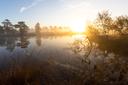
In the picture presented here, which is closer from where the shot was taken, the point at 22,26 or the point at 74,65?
the point at 74,65

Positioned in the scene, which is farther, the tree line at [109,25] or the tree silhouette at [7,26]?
the tree silhouette at [7,26]

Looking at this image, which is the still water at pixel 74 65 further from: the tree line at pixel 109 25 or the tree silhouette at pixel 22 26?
the tree silhouette at pixel 22 26

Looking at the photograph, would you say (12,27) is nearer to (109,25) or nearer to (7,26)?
(7,26)

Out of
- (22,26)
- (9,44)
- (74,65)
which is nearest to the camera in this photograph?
(74,65)

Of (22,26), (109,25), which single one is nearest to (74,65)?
(109,25)

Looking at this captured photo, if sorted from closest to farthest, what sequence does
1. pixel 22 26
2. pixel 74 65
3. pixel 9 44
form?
pixel 74 65
pixel 9 44
pixel 22 26

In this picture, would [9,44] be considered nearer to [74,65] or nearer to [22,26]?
[74,65]

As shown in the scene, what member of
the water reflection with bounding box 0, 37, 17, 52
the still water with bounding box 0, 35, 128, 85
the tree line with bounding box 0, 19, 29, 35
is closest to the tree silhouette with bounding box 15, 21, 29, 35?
the tree line with bounding box 0, 19, 29, 35

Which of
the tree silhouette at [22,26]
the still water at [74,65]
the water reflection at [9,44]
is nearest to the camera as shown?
the still water at [74,65]

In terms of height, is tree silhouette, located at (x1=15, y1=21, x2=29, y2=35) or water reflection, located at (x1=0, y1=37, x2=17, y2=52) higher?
tree silhouette, located at (x1=15, y1=21, x2=29, y2=35)

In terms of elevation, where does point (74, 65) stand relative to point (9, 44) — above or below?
above

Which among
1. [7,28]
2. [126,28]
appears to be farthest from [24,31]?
[126,28]

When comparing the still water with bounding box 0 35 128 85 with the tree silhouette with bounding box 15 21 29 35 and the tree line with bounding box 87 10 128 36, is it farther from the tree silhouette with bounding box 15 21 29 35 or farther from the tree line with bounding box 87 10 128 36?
the tree silhouette with bounding box 15 21 29 35

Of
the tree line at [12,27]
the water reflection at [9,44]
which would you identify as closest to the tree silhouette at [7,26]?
the tree line at [12,27]
